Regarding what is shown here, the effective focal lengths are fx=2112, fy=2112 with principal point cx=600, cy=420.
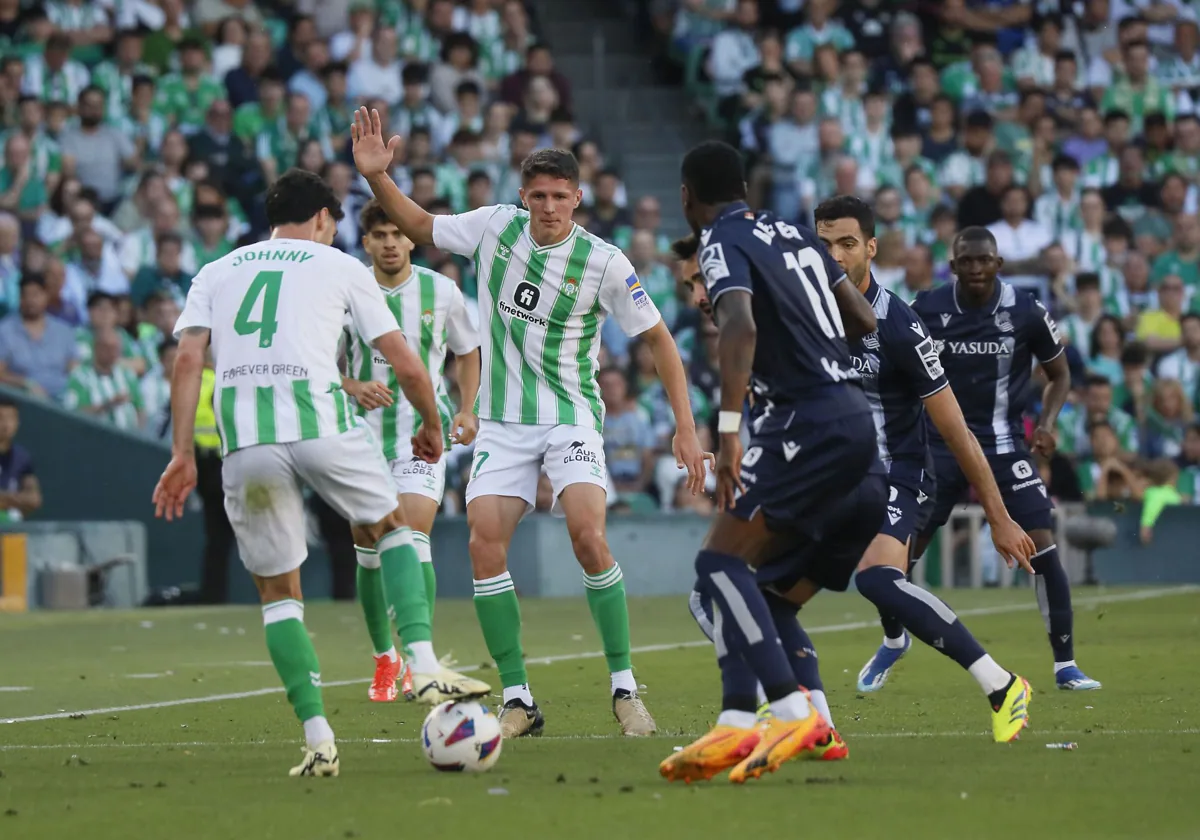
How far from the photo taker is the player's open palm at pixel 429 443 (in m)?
7.55

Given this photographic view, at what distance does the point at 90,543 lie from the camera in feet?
63.5

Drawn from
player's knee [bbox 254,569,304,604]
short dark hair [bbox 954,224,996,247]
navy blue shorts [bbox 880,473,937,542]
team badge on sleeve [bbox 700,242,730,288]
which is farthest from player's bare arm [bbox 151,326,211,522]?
short dark hair [bbox 954,224,996,247]

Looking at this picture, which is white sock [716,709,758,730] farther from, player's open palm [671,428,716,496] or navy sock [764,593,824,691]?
player's open palm [671,428,716,496]

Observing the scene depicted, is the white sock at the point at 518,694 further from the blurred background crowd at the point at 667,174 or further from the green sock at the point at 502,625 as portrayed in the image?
the blurred background crowd at the point at 667,174

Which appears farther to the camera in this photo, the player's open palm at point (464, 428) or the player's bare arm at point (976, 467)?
the player's open palm at point (464, 428)

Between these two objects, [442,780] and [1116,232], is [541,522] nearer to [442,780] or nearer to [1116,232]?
[1116,232]

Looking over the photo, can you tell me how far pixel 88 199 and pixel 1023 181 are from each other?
34.6 ft

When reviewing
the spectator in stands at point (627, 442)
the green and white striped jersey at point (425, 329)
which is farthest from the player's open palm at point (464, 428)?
the spectator in stands at point (627, 442)

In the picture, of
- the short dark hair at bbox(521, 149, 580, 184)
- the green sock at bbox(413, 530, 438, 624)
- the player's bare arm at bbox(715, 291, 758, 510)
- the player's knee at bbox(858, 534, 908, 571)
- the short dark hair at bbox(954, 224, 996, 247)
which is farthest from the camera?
the short dark hair at bbox(954, 224, 996, 247)

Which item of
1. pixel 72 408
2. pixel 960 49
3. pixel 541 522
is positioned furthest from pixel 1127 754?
pixel 960 49

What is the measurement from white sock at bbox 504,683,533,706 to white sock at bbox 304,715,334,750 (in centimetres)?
159

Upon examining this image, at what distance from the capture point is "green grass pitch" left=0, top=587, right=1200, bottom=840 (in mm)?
5996

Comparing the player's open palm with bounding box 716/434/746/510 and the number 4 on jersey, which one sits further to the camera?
the number 4 on jersey

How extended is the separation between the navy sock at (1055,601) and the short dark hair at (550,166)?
357 centimetres
